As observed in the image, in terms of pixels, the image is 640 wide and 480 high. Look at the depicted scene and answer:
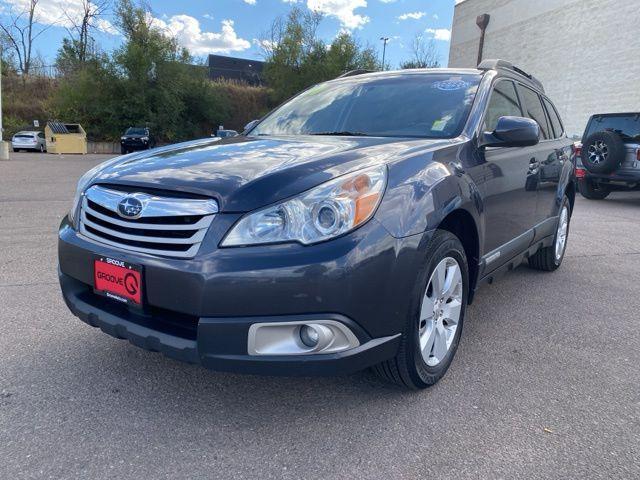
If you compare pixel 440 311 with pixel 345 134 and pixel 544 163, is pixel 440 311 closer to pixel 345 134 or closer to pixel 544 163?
pixel 345 134

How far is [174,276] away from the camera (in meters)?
1.99

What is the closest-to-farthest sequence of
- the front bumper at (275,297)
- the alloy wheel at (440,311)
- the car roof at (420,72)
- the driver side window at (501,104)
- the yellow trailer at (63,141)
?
the front bumper at (275,297) → the alloy wheel at (440,311) → the driver side window at (501,104) → the car roof at (420,72) → the yellow trailer at (63,141)

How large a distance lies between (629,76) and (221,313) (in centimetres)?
2048

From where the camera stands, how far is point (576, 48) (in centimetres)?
2066

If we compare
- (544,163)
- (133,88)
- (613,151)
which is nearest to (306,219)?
(544,163)

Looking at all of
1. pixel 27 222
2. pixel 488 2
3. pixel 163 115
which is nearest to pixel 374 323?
pixel 27 222

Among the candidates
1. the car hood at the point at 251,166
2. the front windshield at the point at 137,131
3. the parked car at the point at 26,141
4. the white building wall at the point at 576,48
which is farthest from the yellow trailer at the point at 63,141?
the car hood at the point at 251,166

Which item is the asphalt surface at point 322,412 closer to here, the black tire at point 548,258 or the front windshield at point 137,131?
the black tire at point 548,258

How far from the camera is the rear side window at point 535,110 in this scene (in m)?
4.14

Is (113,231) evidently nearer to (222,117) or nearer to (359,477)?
(359,477)

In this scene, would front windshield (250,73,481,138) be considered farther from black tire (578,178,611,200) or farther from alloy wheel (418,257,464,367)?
black tire (578,178,611,200)

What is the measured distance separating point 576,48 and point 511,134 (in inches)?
840

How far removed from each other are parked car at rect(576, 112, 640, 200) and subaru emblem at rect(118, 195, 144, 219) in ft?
33.2

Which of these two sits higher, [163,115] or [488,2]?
[488,2]
